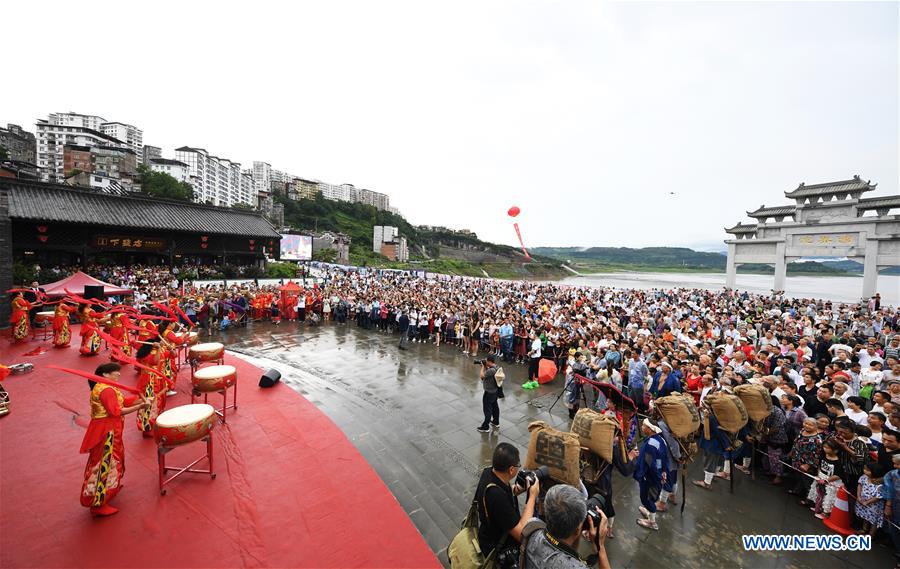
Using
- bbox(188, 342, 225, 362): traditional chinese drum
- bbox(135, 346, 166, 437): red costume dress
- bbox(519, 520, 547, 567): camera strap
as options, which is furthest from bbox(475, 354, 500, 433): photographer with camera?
bbox(188, 342, 225, 362): traditional chinese drum

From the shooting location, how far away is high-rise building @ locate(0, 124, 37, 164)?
173ft

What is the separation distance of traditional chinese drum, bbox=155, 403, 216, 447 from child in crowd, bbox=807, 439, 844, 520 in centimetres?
776

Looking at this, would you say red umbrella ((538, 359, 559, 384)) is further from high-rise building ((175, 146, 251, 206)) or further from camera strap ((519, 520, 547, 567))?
high-rise building ((175, 146, 251, 206))

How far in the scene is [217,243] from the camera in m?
28.0

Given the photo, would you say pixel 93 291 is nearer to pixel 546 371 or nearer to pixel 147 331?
pixel 147 331

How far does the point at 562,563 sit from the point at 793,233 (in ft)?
101

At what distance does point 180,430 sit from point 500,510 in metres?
3.92

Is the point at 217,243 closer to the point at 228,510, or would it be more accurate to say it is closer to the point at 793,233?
the point at 228,510

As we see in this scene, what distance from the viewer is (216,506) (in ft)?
13.3

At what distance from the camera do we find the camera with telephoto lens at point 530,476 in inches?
112

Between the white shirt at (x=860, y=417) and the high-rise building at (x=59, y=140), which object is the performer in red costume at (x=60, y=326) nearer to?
the white shirt at (x=860, y=417)

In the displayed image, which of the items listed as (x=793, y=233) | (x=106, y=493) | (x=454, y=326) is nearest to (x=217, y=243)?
(x=454, y=326)

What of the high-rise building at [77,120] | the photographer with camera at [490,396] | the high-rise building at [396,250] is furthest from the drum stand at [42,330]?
the high-rise building at [77,120]

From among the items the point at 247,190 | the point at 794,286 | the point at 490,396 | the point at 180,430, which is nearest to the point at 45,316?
the point at 180,430
